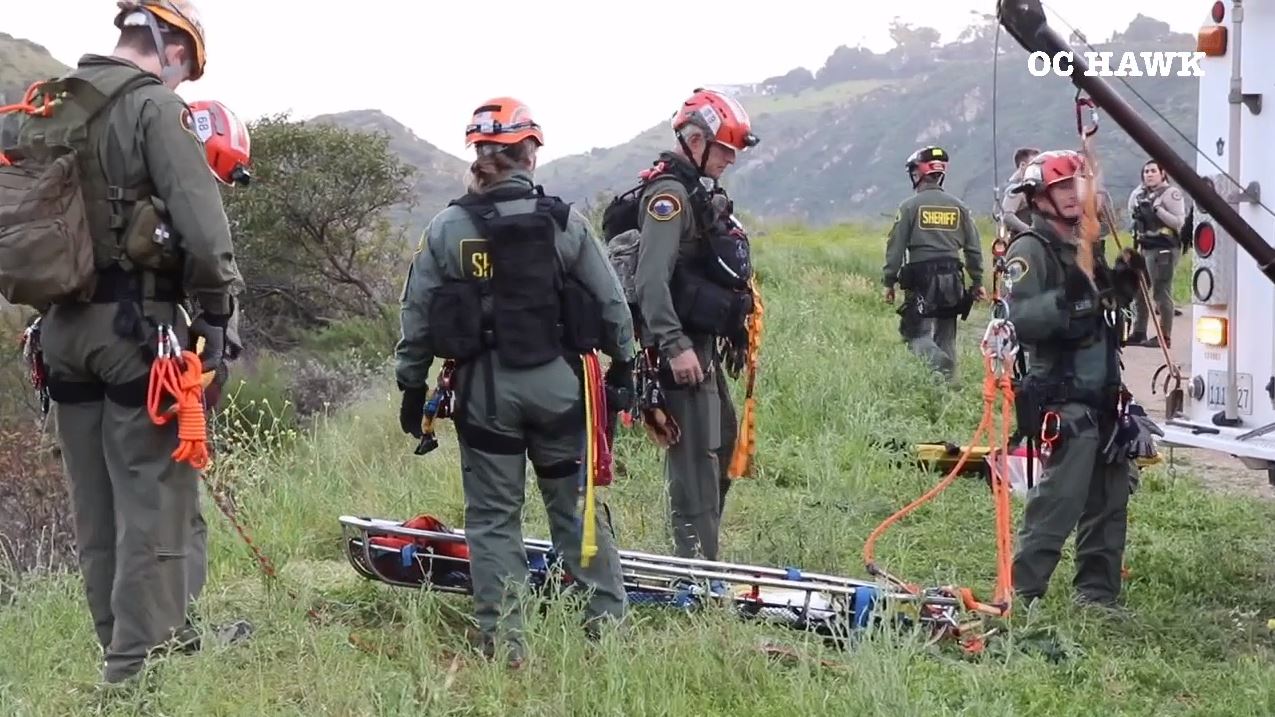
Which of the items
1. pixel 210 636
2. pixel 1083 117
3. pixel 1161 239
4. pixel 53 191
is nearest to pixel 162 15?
pixel 53 191

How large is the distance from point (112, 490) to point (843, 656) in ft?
8.20

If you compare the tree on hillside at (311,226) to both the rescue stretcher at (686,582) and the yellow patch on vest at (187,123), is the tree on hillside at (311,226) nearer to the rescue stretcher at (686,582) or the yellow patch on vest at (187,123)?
the rescue stretcher at (686,582)

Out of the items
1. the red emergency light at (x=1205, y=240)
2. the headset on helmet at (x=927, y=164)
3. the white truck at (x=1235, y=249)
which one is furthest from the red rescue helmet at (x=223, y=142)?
the headset on helmet at (x=927, y=164)

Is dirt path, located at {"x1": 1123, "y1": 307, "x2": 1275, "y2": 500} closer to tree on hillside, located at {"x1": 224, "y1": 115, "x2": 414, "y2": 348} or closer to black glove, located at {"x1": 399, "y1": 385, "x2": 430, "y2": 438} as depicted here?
black glove, located at {"x1": 399, "y1": 385, "x2": 430, "y2": 438}

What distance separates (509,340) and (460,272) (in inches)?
11.8

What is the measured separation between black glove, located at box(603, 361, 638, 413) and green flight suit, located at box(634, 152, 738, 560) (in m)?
0.58

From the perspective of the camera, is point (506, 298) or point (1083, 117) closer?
point (506, 298)

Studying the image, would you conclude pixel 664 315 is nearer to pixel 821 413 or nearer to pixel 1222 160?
pixel 1222 160

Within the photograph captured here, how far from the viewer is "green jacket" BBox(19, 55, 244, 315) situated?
429 centimetres

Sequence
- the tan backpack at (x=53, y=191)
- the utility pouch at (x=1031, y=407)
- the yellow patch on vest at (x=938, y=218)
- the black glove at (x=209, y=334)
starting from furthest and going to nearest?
the yellow patch on vest at (x=938, y=218), the utility pouch at (x=1031, y=407), the black glove at (x=209, y=334), the tan backpack at (x=53, y=191)

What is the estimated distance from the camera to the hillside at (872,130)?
9119 centimetres

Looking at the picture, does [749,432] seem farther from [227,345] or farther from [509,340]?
[227,345]

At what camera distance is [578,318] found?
499 centimetres

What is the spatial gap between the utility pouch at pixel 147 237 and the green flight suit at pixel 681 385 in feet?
6.89
